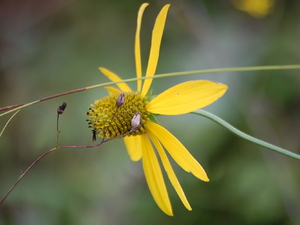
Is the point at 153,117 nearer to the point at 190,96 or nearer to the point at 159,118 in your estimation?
the point at 190,96

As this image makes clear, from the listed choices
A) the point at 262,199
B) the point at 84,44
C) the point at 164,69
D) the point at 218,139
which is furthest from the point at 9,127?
the point at 262,199

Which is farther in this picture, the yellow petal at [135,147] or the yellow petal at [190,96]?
the yellow petal at [135,147]

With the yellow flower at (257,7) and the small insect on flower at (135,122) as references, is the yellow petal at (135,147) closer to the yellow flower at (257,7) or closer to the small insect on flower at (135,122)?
the small insect on flower at (135,122)

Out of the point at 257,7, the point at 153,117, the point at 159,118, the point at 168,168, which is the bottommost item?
the point at 159,118

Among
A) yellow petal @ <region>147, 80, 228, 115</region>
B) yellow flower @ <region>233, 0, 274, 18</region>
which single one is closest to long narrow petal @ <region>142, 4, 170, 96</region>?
yellow petal @ <region>147, 80, 228, 115</region>

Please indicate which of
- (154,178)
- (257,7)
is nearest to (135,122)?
(154,178)

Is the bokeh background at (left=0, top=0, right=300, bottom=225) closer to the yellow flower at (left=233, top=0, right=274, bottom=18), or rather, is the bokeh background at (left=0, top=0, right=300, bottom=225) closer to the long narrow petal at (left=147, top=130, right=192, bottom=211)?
the yellow flower at (left=233, top=0, right=274, bottom=18)

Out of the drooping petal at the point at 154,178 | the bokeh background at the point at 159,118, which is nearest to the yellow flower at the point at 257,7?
the bokeh background at the point at 159,118
